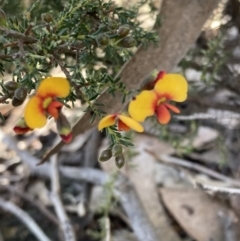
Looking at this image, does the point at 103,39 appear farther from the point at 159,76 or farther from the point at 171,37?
the point at 171,37

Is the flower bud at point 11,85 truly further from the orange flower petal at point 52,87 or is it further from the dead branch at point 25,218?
the dead branch at point 25,218

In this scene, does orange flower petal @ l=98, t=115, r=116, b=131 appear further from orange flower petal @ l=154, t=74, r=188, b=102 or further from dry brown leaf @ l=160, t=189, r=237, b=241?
dry brown leaf @ l=160, t=189, r=237, b=241

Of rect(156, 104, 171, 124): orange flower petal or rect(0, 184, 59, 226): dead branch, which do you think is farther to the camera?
rect(0, 184, 59, 226): dead branch

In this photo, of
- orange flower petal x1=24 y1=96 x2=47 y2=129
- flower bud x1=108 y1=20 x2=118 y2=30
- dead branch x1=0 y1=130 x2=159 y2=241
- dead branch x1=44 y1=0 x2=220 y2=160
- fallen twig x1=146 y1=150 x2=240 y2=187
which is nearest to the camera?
orange flower petal x1=24 y1=96 x2=47 y2=129

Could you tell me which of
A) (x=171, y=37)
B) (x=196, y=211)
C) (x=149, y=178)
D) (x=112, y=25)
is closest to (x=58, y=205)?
(x=149, y=178)

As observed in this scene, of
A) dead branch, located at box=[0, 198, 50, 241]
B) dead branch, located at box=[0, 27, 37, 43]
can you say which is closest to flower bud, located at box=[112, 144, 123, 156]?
dead branch, located at box=[0, 27, 37, 43]

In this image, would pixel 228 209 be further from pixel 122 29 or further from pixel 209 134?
pixel 122 29

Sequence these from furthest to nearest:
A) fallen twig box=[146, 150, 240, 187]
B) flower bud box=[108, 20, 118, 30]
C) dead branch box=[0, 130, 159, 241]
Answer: fallen twig box=[146, 150, 240, 187] < dead branch box=[0, 130, 159, 241] < flower bud box=[108, 20, 118, 30]
